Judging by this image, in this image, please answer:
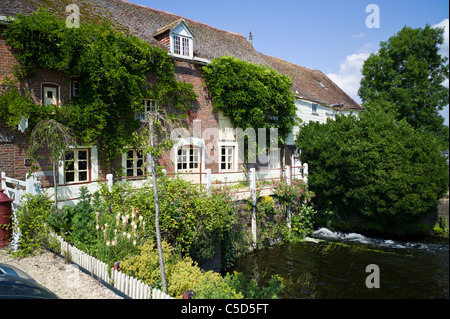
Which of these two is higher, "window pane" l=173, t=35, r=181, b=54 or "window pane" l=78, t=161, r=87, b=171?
"window pane" l=173, t=35, r=181, b=54

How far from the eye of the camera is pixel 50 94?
11.4 m

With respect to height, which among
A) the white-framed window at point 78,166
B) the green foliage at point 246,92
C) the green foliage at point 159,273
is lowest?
the green foliage at point 159,273

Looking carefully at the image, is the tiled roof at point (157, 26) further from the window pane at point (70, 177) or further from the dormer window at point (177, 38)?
the window pane at point (70, 177)

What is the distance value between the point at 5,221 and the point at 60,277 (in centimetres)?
300

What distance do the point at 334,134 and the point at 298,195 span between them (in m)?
4.10

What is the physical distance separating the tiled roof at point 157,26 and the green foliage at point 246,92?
125 centimetres

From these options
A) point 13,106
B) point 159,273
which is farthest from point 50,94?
point 159,273

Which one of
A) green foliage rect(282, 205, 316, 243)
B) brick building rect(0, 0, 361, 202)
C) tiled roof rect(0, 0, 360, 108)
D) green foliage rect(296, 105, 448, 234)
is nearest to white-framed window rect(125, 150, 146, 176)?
brick building rect(0, 0, 361, 202)

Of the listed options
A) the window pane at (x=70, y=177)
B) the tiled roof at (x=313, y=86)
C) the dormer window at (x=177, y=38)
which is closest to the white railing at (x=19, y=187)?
the window pane at (x=70, y=177)

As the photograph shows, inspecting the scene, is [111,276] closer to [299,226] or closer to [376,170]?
[299,226]

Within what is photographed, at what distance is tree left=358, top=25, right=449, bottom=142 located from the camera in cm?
2353

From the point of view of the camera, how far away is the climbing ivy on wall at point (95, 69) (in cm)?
1059

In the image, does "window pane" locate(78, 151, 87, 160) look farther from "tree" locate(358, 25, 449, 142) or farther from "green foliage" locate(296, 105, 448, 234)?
"tree" locate(358, 25, 449, 142)

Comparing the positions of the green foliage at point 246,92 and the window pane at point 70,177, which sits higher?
the green foliage at point 246,92
